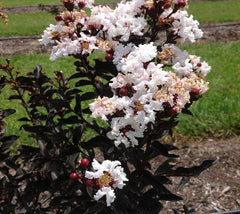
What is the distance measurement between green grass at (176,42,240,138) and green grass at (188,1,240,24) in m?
3.72

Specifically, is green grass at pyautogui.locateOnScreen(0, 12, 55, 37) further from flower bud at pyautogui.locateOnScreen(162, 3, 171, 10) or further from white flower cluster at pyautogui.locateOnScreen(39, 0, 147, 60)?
flower bud at pyautogui.locateOnScreen(162, 3, 171, 10)

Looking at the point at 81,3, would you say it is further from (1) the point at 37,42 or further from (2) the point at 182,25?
(1) the point at 37,42

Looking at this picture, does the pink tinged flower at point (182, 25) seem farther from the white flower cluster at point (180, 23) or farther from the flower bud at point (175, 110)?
the flower bud at point (175, 110)

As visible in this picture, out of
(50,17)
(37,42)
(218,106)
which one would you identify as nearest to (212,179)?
(218,106)

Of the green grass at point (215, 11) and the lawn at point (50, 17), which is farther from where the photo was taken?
the green grass at point (215, 11)

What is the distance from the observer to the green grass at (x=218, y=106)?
3221 mm

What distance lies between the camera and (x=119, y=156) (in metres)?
1.54

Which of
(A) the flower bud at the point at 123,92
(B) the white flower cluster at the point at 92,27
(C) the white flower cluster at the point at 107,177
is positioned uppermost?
(B) the white flower cluster at the point at 92,27

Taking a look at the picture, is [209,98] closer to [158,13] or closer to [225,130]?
[225,130]

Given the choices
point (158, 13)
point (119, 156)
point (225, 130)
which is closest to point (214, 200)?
point (225, 130)

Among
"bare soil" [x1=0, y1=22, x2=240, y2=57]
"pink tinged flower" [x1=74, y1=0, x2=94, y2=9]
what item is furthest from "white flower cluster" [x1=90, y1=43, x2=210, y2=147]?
"bare soil" [x1=0, y1=22, x2=240, y2=57]

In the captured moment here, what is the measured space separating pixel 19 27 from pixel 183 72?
774cm

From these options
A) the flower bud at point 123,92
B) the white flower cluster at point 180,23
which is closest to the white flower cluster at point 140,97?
the flower bud at point 123,92

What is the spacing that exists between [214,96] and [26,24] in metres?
6.33
